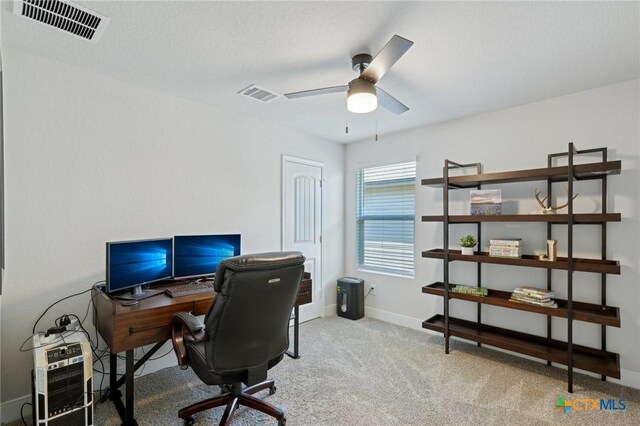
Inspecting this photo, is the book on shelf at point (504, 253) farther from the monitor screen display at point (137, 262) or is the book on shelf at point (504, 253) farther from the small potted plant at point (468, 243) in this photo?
the monitor screen display at point (137, 262)

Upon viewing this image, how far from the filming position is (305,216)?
13.5 feet

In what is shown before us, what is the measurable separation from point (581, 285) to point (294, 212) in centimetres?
301

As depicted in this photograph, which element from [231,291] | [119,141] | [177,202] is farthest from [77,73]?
[231,291]

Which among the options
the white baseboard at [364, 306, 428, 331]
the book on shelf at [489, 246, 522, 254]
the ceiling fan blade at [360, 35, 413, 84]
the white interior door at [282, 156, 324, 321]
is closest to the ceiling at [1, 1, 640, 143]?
the ceiling fan blade at [360, 35, 413, 84]

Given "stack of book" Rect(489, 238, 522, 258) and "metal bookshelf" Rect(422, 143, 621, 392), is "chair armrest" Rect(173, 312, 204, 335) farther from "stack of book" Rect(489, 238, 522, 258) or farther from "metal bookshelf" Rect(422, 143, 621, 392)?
"stack of book" Rect(489, 238, 522, 258)

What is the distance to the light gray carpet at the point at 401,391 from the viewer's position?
2.12 metres

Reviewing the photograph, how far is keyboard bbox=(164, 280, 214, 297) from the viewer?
2305mm

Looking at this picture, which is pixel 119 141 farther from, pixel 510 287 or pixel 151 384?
pixel 510 287

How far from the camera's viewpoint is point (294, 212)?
3990 millimetres

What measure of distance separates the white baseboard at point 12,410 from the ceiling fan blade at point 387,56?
125 inches

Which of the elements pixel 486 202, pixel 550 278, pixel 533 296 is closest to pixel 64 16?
pixel 486 202

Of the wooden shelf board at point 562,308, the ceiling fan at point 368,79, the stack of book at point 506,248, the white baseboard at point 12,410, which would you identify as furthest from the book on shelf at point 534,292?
the white baseboard at point 12,410

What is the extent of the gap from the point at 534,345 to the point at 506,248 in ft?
2.91

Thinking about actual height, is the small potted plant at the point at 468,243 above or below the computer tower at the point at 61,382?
above
